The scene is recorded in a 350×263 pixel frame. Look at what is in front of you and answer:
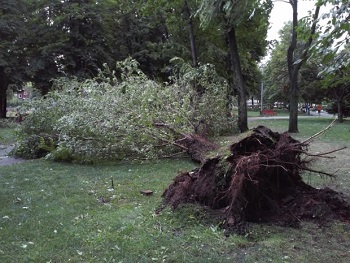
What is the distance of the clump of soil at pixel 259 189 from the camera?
436 cm

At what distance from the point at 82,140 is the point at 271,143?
550 centimetres

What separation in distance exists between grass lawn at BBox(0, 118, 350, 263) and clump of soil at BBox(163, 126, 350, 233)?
20 cm

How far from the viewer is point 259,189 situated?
14.7 ft

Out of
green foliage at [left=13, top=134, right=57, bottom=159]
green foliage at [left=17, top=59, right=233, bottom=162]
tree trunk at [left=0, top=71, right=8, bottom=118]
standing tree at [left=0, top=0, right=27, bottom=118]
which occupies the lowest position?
green foliage at [left=13, top=134, right=57, bottom=159]

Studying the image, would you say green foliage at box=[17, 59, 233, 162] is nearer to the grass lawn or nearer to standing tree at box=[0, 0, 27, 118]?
the grass lawn

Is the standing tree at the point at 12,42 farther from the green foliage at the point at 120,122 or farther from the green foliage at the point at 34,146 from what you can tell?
the green foliage at the point at 120,122

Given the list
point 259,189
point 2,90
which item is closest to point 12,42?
point 2,90

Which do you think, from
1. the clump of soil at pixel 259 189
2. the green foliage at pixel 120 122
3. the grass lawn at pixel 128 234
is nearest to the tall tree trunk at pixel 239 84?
the green foliage at pixel 120 122

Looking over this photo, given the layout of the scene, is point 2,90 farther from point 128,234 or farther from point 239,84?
point 128,234

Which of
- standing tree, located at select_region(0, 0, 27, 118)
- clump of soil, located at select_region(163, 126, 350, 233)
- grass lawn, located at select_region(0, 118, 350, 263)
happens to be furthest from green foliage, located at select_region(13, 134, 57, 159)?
standing tree, located at select_region(0, 0, 27, 118)

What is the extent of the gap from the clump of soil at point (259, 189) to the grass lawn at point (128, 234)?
0.20 m

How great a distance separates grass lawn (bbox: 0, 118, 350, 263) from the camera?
353cm

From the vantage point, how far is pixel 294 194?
478 centimetres

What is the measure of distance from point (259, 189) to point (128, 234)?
1.61 meters
